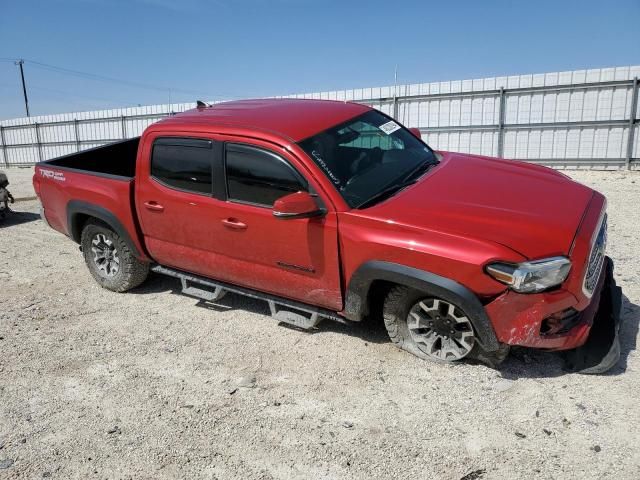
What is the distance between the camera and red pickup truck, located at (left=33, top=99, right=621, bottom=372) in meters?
3.10

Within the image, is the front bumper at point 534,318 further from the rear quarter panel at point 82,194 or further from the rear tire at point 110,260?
the rear tire at point 110,260

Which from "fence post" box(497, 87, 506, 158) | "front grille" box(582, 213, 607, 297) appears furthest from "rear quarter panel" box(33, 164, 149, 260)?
"fence post" box(497, 87, 506, 158)

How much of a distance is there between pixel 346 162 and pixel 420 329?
4.49ft

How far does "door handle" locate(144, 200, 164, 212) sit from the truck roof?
699 millimetres

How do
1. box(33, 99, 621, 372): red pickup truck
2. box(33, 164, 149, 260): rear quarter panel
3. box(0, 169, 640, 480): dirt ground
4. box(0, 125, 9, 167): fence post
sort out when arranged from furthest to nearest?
box(0, 125, 9, 167): fence post
box(33, 164, 149, 260): rear quarter panel
box(33, 99, 621, 372): red pickup truck
box(0, 169, 640, 480): dirt ground

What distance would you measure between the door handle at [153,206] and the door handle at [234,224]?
31.4 inches

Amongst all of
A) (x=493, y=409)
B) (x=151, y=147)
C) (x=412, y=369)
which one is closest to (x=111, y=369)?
(x=151, y=147)

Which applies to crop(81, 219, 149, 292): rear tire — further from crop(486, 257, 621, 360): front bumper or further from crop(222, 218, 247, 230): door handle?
Answer: crop(486, 257, 621, 360): front bumper

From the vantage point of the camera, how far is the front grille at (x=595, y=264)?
3.19 meters

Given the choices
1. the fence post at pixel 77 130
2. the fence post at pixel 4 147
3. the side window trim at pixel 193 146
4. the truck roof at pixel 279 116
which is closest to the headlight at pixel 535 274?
the truck roof at pixel 279 116

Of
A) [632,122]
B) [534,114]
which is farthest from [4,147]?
[632,122]

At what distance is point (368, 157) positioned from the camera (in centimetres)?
410

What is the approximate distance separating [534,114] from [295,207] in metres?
11.9

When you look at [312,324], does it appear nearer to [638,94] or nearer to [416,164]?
[416,164]
